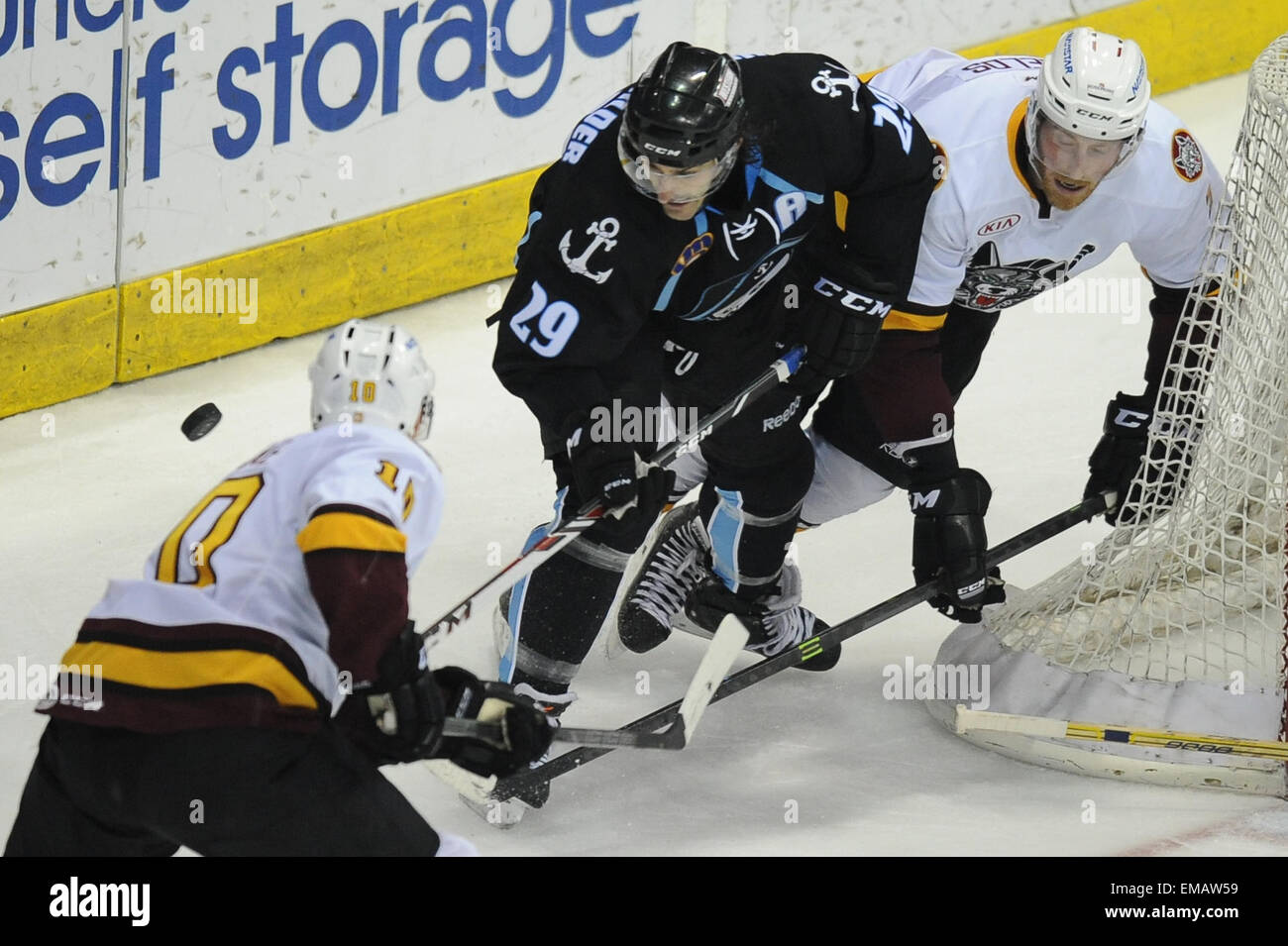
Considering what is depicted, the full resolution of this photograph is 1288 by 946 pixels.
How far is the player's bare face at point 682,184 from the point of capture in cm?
276

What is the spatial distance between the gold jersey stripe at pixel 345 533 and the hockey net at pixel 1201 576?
1469 millimetres

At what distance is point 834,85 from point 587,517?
0.78 metres

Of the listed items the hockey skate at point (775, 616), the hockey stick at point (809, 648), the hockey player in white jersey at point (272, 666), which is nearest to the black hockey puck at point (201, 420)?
the hockey player in white jersey at point (272, 666)

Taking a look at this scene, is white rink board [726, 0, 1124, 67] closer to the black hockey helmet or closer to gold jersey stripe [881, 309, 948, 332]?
gold jersey stripe [881, 309, 948, 332]

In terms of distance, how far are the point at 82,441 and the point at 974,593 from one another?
217 cm

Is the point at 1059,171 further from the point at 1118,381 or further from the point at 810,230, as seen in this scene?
the point at 1118,381

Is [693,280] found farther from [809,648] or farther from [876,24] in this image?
[876,24]

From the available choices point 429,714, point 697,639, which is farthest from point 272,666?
point 697,639

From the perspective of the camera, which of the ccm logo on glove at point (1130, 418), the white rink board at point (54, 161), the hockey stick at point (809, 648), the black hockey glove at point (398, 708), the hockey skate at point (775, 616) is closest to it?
the black hockey glove at point (398, 708)

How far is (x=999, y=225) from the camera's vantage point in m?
3.14

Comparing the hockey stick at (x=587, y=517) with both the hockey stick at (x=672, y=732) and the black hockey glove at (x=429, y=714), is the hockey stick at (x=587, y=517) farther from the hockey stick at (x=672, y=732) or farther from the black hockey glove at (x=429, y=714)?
the hockey stick at (x=672, y=732)
